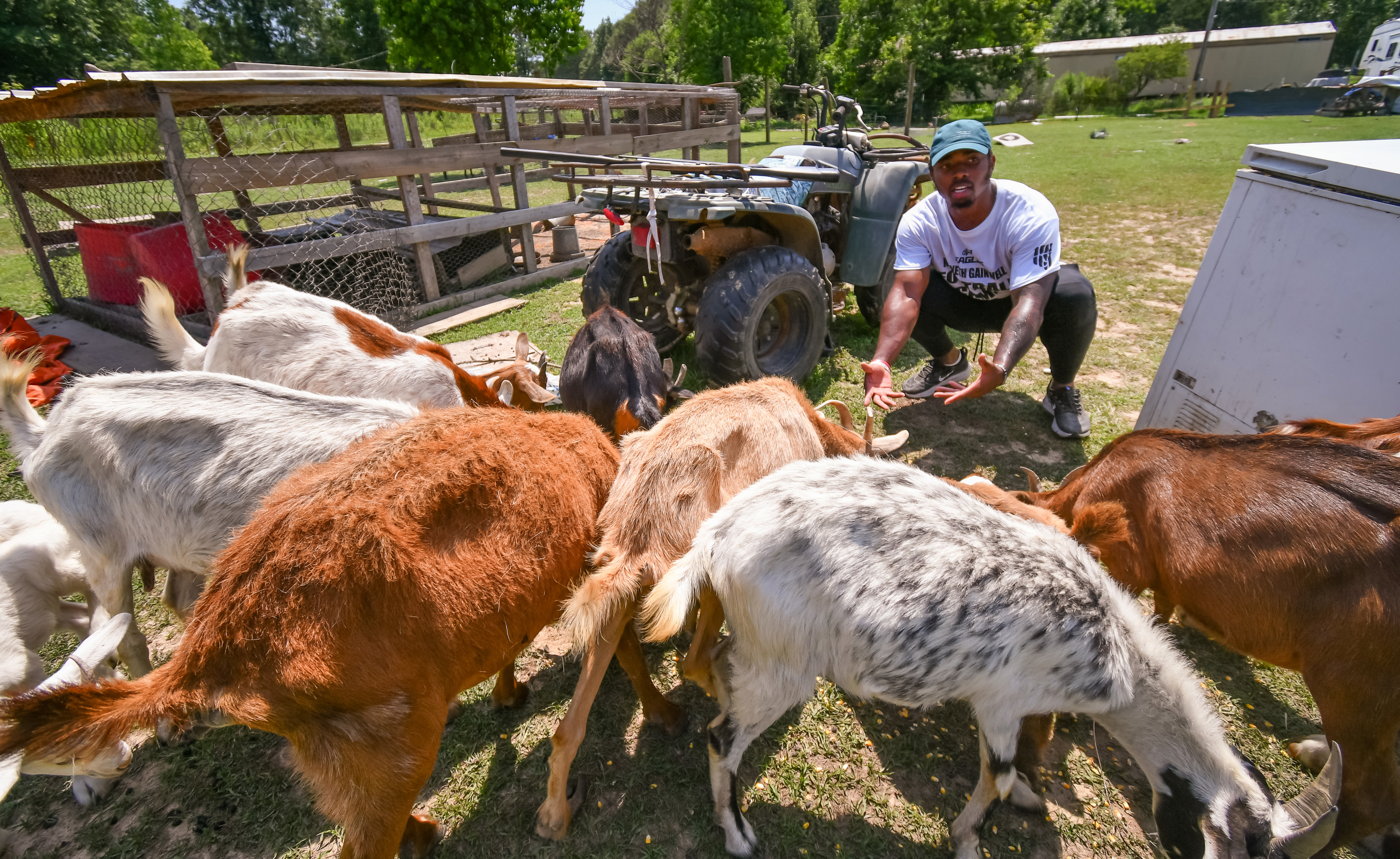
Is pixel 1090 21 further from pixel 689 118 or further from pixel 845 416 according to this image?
pixel 845 416

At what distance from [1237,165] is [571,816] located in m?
22.4

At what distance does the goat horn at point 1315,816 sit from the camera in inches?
68.7

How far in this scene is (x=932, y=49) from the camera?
124 ft

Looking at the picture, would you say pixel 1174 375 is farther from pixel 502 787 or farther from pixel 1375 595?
pixel 502 787

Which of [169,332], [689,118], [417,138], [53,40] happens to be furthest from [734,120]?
[53,40]

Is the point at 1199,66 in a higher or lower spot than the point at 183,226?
higher

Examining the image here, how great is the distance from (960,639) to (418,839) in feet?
7.01

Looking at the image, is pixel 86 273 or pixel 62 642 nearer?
pixel 62 642

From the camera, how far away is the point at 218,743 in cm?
271

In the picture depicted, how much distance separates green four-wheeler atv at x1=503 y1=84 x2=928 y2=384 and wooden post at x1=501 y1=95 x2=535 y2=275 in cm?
331

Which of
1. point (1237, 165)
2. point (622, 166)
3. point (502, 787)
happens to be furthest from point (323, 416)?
point (1237, 165)

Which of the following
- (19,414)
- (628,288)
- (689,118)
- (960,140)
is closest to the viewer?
(19,414)

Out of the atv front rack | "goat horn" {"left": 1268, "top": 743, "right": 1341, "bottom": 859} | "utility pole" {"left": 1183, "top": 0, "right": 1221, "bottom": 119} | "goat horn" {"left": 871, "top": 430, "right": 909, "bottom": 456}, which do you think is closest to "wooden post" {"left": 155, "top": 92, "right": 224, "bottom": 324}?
the atv front rack

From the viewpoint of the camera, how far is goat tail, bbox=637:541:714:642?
2059 millimetres
